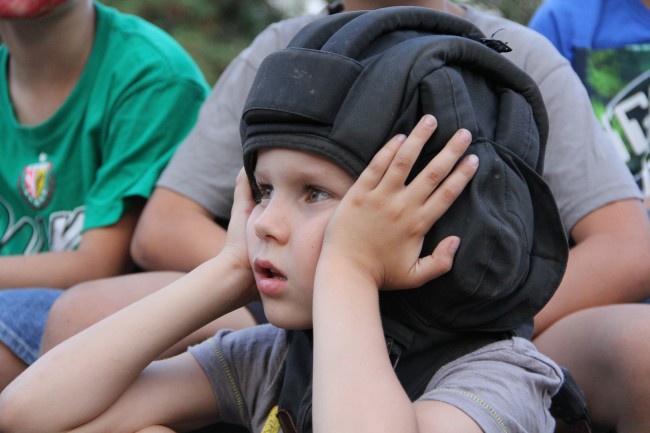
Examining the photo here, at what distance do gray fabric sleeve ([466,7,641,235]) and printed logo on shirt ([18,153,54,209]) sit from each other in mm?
1469

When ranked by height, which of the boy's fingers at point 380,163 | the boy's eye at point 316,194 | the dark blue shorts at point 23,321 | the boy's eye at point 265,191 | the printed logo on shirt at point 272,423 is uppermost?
the boy's fingers at point 380,163

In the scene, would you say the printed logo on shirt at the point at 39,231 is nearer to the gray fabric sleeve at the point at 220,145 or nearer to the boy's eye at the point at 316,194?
the gray fabric sleeve at the point at 220,145

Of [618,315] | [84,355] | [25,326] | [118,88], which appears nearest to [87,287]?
[25,326]

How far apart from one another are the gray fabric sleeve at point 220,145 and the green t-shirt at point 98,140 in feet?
0.58

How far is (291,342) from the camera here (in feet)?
6.13

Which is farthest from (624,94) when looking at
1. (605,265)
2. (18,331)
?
(18,331)

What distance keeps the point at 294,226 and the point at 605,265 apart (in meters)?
0.95

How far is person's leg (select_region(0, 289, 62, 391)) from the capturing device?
2.39 metres

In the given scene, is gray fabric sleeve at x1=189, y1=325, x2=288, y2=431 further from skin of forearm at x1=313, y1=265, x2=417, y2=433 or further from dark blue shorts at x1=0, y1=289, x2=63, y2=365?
dark blue shorts at x1=0, y1=289, x2=63, y2=365

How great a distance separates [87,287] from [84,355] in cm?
55

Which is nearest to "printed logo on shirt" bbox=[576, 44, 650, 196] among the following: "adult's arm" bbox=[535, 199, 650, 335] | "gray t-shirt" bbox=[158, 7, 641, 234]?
"gray t-shirt" bbox=[158, 7, 641, 234]

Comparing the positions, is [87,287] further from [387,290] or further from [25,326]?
[387,290]

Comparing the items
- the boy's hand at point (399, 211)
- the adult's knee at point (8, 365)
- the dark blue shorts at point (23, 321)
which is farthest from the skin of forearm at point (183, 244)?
the boy's hand at point (399, 211)

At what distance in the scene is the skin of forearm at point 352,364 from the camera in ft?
4.73
